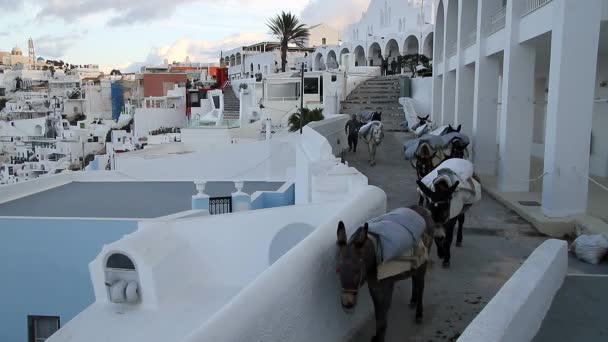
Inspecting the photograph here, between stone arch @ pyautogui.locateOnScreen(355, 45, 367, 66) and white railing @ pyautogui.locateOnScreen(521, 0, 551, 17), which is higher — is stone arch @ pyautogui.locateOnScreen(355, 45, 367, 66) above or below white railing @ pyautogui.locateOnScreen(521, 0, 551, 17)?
above

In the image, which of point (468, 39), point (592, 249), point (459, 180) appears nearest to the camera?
point (459, 180)

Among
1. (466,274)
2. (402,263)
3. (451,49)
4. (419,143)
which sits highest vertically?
(451,49)

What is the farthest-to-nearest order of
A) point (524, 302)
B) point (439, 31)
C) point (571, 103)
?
1. point (439, 31)
2. point (571, 103)
3. point (524, 302)

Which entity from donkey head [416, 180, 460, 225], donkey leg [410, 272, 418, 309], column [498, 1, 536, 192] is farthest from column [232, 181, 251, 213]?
donkey leg [410, 272, 418, 309]

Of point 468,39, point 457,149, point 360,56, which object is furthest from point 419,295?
point 360,56

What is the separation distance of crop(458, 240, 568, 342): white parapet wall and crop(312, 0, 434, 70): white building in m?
43.7

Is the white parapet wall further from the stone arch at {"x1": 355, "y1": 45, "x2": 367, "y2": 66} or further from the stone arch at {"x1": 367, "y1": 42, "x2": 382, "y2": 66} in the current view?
the stone arch at {"x1": 355, "y1": 45, "x2": 367, "y2": 66}

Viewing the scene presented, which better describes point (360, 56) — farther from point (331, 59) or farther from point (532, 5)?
point (532, 5)

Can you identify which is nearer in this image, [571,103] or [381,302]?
[381,302]

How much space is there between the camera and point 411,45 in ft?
173

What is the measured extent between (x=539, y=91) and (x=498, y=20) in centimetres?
700

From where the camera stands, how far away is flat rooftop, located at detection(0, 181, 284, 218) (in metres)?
13.5

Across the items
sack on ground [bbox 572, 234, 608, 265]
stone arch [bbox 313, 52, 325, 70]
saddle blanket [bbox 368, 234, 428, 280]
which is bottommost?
sack on ground [bbox 572, 234, 608, 265]

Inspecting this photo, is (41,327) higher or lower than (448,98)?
lower
